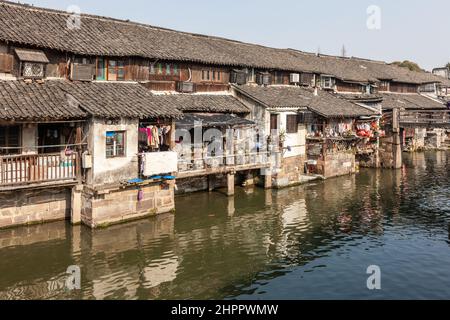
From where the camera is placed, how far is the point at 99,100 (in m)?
22.6

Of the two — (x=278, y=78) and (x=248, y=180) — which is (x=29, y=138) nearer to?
(x=248, y=180)

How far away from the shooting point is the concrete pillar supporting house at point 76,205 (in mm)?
21875

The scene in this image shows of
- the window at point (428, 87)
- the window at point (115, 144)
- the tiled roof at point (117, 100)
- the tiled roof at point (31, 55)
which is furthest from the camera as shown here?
the window at point (428, 87)

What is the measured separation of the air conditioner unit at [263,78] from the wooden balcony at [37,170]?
20456 mm

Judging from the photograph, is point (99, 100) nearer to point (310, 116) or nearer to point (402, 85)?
point (310, 116)

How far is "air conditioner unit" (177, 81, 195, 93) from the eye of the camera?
30469 millimetres

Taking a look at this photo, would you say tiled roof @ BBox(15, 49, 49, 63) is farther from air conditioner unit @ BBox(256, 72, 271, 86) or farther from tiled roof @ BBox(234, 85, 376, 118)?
air conditioner unit @ BBox(256, 72, 271, 86)

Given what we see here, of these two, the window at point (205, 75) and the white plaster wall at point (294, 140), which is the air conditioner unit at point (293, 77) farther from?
the window at point (205, 75)

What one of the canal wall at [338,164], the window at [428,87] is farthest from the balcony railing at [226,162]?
the window at [428,87]

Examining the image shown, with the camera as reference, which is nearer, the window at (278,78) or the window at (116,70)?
the window at (116,70)

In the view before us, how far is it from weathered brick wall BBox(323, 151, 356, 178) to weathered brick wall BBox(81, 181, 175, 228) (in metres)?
16.9

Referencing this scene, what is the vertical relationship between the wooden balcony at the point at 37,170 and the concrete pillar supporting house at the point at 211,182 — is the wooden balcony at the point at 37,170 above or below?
above

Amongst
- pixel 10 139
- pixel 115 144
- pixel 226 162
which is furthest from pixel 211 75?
pixel 10 139
